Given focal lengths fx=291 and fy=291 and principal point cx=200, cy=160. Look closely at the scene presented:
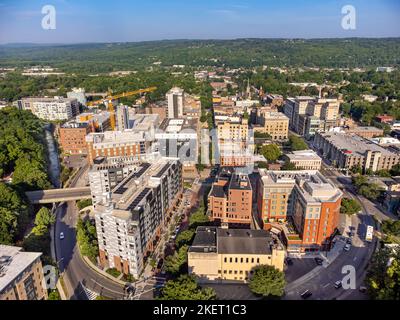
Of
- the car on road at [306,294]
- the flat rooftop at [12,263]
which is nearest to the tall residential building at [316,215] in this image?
the car on road at [306,294]

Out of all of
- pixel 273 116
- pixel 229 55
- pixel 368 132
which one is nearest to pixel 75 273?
pixel 273 116

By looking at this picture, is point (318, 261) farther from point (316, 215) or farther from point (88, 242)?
point (88, 242)

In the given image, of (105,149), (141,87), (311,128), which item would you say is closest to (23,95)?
(141,87)

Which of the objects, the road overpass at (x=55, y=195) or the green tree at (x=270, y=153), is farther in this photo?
the green tree at (x=270, y=153)

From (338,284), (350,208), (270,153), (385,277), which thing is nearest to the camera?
(385,277)

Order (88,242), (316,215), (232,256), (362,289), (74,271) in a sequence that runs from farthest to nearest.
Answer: (88,242), (316,215), (74,271), (362,289), (232,256)

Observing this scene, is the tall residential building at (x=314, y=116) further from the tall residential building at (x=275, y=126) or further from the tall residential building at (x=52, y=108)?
the tall residential building at (x=52, y=108)

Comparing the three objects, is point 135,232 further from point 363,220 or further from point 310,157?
point 310,157
